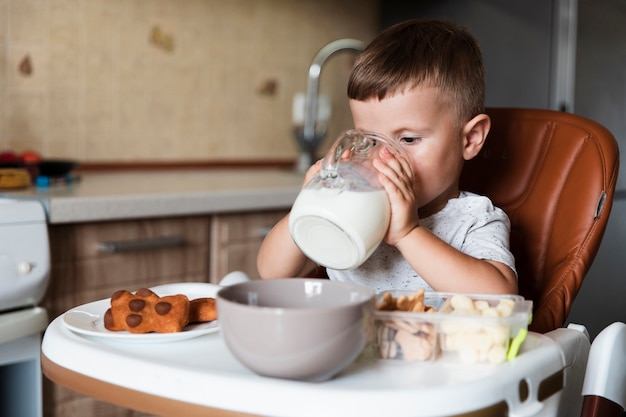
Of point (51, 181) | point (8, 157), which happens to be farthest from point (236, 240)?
point (8, 157)

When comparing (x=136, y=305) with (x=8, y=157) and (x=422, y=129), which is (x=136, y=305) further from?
(x=8, y=157)

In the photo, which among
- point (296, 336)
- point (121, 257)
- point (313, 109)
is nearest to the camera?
point (296, 336)

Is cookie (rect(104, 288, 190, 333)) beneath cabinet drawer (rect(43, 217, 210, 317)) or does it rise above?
above

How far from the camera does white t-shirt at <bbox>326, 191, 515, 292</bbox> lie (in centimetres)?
117

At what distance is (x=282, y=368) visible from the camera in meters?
0.69

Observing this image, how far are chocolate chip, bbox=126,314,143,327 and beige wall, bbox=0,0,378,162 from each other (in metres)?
1.47

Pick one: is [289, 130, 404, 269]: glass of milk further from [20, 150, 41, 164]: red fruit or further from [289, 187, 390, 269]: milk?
[20, 150, 41, 164]: red fruit

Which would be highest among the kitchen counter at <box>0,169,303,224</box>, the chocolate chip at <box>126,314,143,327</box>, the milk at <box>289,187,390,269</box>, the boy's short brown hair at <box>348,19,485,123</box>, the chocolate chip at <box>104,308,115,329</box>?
the boy's short brown hair at <box>348,19,485,123</box>

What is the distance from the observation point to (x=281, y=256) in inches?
45.4

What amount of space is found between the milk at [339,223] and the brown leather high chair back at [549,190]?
35 cm

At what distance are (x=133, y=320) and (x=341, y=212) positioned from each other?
0.25 metres

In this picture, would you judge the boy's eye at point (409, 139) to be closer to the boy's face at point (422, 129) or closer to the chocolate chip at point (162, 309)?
the boy's face at point (422, 129)

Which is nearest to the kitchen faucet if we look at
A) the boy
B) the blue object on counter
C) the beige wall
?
the beige wall

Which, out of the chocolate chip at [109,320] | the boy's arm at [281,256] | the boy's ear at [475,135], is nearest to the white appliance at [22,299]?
the boy's arm at [281,256]
